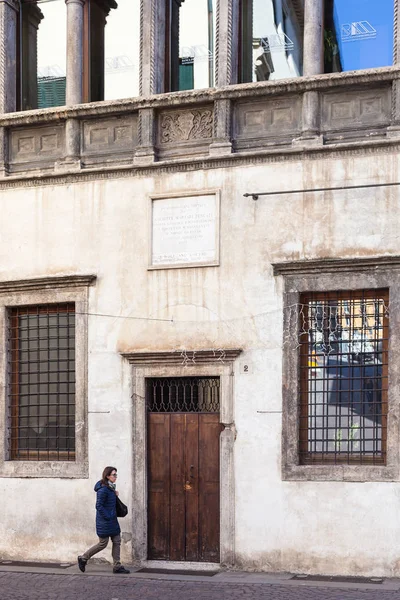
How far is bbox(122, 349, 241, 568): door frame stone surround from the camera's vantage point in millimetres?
14258

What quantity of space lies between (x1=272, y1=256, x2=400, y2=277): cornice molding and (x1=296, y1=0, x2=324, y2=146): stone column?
4.98 ft

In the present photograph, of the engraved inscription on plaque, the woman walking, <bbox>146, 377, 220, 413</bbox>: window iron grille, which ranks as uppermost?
the engraved inscription on plaque

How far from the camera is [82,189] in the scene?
50.9ft

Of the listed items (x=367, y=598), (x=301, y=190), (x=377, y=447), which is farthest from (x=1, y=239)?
(x=367, y=598)

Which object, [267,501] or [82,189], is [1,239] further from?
[267,501]

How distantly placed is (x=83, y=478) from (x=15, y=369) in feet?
6.28

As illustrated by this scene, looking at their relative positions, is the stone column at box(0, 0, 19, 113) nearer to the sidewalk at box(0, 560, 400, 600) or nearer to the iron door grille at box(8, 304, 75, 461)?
the iron door grille at box(8, 304, 75, 461)

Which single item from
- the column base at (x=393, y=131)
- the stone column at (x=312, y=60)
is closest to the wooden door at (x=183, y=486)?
the stone column at (x=312, y=60)

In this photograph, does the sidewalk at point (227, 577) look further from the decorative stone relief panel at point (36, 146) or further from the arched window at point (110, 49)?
the arched window at point (110, 49)

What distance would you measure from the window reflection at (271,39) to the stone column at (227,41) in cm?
17

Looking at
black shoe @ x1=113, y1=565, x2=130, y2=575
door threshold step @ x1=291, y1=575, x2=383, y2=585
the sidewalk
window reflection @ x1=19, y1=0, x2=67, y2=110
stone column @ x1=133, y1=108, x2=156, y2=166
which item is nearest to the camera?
the sidewalk

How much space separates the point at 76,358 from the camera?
15.3 meters

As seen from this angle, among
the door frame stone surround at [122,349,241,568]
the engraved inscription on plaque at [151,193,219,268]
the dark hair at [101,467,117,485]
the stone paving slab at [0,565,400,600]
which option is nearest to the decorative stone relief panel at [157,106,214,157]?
the engraved inscription on plaque at [151,193,219,268]

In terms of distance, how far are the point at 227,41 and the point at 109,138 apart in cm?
208
